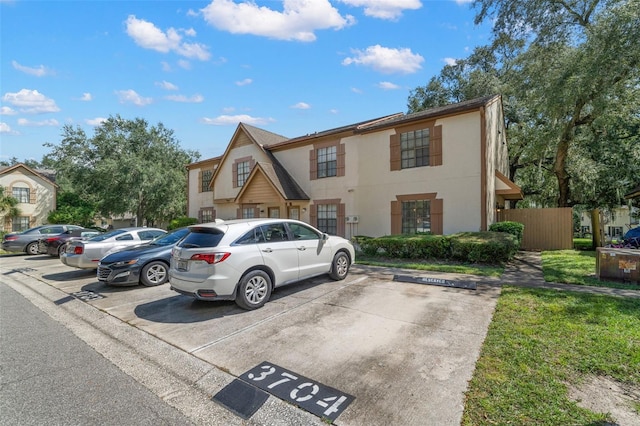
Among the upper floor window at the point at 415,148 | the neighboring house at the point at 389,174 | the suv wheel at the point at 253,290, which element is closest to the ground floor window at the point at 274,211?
the neighboring house at the point at 389,174

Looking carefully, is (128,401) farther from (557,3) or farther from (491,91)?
(491,91)

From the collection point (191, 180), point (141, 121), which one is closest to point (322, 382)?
point (191, 180)

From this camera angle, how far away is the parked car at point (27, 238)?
16219 mm

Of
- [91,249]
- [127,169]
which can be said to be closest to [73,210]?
[127,169]

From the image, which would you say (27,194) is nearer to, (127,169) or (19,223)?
(19,223)

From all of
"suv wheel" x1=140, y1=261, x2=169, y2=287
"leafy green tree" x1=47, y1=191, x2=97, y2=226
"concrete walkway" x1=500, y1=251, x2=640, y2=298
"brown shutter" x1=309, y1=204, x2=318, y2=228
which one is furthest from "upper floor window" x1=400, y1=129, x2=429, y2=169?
"leafy green tree" x1=47, y1=191, x2=97, y2=226

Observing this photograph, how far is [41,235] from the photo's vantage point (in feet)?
55.5

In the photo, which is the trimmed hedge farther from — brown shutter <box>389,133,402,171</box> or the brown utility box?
brown shutter <box>389,133,402,171</box>

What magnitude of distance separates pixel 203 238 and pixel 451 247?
27.6ft

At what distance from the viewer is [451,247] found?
10.8 meters

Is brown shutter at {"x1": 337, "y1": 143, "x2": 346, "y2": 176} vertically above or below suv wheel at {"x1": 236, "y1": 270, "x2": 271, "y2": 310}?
above

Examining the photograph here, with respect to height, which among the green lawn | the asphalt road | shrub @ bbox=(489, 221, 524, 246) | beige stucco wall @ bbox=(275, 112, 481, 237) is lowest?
the asphalt road

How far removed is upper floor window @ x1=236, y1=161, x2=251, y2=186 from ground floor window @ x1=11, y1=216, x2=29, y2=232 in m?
25.7

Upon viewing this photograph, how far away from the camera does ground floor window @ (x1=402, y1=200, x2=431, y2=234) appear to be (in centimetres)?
1347
